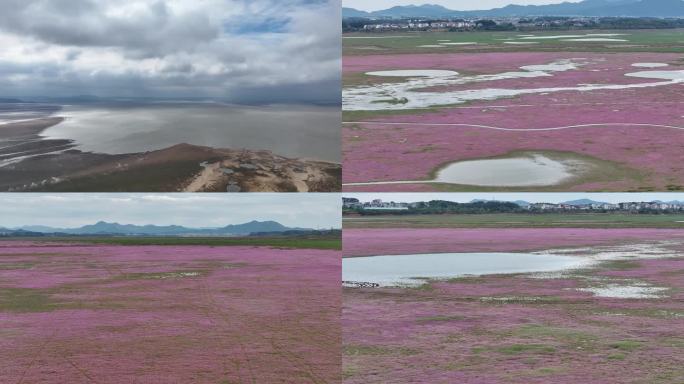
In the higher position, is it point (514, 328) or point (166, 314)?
point (166, 314)

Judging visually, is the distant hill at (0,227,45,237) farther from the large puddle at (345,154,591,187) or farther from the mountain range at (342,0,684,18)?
the mountain range at (342,0,684,18)

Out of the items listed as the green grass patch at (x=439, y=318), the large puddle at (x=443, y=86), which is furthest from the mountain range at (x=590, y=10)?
the green grass patch at (x=439, y=318)

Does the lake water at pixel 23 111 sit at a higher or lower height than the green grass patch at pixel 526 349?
higher

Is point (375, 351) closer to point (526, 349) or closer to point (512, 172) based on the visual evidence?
point (526, 349)

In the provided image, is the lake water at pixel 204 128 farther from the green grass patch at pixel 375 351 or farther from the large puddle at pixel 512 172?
the large puddle at pixel 512 172

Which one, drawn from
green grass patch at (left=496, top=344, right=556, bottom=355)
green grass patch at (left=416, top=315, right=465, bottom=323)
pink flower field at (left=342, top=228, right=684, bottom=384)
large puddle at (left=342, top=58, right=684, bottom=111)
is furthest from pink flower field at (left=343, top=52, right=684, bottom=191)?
green grass patch at (left=496, top=344, right=556, bottom=355)

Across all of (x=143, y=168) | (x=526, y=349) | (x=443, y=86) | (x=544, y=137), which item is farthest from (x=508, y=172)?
(x=143, y=168)

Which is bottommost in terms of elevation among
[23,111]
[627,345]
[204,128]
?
[627,345]
